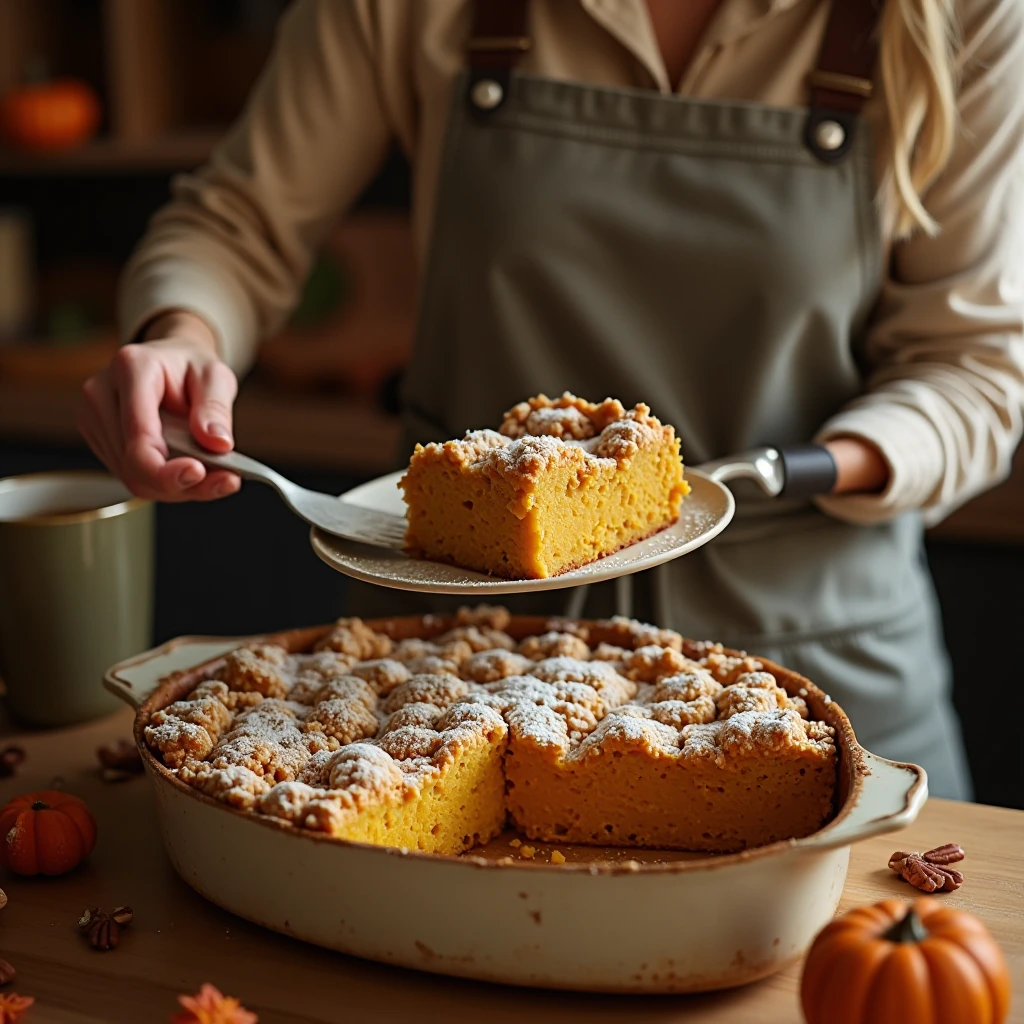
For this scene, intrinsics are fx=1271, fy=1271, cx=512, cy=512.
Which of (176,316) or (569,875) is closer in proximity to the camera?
(569,875)

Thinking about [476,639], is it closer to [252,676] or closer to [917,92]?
[252,676]

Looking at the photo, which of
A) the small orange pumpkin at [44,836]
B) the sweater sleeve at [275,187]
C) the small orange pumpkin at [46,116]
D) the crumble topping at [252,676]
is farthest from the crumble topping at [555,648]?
the small orange pumpkin at [46,116]

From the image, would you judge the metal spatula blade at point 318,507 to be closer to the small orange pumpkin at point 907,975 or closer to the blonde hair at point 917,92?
the small orange pumpkin at point 907,975

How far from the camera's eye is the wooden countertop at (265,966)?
3.13 ft

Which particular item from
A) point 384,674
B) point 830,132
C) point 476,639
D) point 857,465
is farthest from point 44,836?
point 830,132

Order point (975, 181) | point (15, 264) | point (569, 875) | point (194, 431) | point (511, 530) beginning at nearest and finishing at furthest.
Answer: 1. point (569, 875)
2. point (511, 530)
3. point (194, 431)
4. point (975, 181)
5. point (15, 264)

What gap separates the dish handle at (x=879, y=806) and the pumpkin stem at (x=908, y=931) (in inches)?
2.8

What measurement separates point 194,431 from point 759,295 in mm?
702

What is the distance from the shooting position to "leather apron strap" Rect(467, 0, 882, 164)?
1.50 m

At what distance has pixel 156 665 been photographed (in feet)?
4.27

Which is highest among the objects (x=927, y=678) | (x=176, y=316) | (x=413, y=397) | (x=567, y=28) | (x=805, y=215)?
(x=567, y=28)

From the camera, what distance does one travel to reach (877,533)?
1.70 meters

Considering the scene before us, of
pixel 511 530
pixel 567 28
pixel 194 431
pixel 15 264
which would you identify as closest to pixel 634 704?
pixel 511 530

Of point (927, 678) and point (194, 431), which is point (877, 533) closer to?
point (927, 678)
